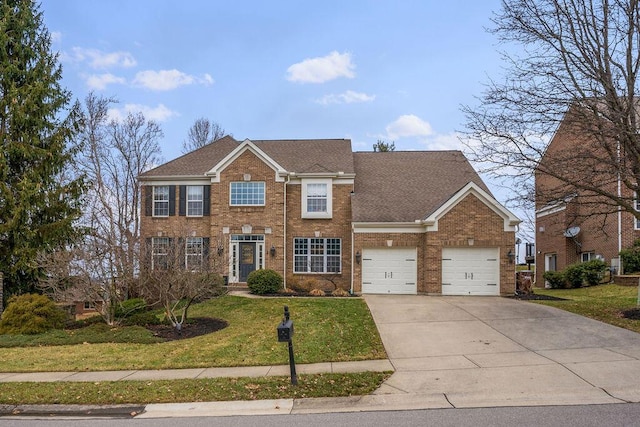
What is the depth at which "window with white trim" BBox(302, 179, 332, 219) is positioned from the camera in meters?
Result: 23.9

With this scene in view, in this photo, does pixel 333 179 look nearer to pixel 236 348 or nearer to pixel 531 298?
pixel 531 298

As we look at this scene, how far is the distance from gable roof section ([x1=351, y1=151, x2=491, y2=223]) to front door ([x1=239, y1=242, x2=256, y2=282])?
17.2ft

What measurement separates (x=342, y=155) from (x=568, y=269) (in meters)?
12.6

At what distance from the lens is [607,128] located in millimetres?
12516

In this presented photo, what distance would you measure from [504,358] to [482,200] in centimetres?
1160

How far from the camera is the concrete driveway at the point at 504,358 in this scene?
7523mm

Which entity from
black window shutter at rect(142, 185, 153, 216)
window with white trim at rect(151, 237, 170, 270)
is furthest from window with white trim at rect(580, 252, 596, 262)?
black window shutter at rect(142, 185, 153, 216)

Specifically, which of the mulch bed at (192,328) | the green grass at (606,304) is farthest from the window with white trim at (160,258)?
the green grass at (606,304)

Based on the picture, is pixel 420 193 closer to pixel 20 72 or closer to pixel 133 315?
pixel 133 315

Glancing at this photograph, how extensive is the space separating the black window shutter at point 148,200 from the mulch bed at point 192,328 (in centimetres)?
1055

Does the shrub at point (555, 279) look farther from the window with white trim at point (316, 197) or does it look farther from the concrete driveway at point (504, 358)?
the window with white trim at point (316, 197)

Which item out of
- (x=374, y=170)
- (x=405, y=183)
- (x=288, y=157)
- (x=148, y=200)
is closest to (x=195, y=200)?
(x=148, y=200)

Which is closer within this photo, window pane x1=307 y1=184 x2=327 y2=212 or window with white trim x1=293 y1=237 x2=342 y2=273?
window with white trim x1=293 y1=237 x2=342 y2=273

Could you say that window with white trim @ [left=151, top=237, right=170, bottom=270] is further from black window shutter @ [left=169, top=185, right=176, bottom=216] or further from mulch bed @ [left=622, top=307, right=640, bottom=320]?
mulch bed @ [left=622, top=307, right=640, bottom=320]
